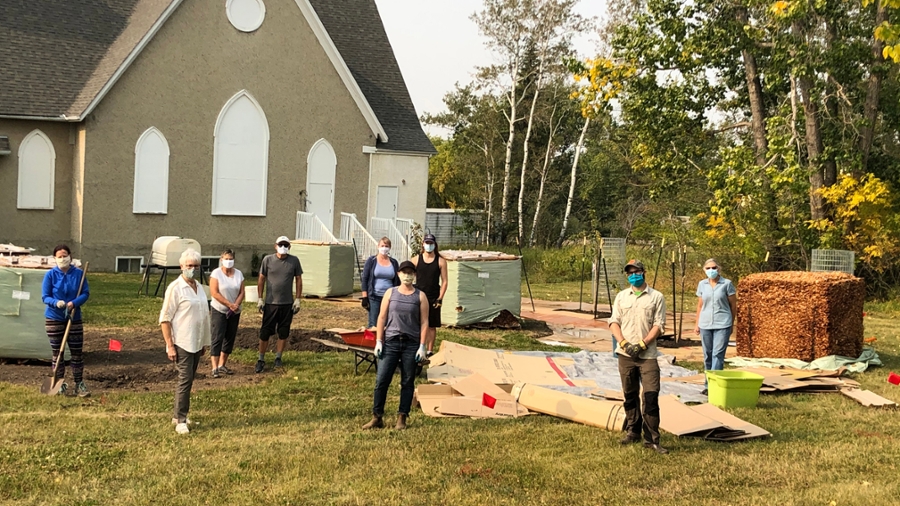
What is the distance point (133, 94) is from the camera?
27.6 m

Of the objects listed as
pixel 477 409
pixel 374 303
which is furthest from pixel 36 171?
pixel 477 409

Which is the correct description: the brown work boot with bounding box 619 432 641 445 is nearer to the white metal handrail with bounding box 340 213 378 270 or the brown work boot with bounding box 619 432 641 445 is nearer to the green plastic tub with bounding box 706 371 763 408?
the green plastic tub with bounding box 706 371 763 408

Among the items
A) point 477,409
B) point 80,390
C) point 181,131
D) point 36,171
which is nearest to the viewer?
point 477,409

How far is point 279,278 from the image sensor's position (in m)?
13.0

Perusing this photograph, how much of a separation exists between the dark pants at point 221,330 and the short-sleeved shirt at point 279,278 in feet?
2.08

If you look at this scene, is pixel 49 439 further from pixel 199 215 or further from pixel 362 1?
pixel 362 1

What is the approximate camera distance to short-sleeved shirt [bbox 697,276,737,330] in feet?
42.0

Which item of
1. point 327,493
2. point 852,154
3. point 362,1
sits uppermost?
point 362,1

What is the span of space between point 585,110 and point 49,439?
20769 mm

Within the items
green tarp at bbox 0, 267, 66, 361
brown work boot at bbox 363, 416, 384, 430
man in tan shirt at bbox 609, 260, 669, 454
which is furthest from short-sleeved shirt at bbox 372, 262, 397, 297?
man in tan shirt at bbox 609, 260, 669, 454

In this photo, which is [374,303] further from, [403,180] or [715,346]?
[403,180]

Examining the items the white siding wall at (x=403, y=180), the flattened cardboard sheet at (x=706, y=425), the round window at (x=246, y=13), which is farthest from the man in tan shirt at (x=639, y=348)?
the white siding wall at (x=403, y=180)

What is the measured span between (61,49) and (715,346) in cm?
2286

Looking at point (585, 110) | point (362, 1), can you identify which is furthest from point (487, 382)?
point (362, 1)
